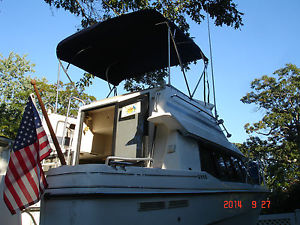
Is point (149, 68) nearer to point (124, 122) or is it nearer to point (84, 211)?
point (124, 122)

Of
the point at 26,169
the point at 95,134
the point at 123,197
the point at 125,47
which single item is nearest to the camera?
the point at 123,197

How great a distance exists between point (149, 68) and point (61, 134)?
2.78m

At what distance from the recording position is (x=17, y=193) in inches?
106

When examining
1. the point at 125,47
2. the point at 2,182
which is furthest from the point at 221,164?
the point at 2,182

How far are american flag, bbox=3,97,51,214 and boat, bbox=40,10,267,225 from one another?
0.16 metres

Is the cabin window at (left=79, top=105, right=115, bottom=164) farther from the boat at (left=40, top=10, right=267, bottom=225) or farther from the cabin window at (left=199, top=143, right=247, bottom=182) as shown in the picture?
the cabin window at (left=199, top=143, right=247, bottom=182)

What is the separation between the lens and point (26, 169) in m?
2.77

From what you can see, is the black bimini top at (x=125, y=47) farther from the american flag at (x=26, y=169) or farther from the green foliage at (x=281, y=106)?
the green foliage at (x=281, y=106)

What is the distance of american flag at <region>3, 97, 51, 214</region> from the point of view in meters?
2.67

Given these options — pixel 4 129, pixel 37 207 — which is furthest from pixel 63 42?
pixel 4 129

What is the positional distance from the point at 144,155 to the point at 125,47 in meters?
2.85

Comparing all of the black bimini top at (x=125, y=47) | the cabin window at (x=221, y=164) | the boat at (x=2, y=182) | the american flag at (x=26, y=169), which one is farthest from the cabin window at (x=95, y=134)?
the american flag at (x=26, y=169)

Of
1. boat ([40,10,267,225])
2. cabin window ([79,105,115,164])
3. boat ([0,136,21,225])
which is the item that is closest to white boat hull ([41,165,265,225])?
boat ([40,10,267,225])

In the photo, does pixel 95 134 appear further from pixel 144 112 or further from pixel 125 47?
pixel 144 112
